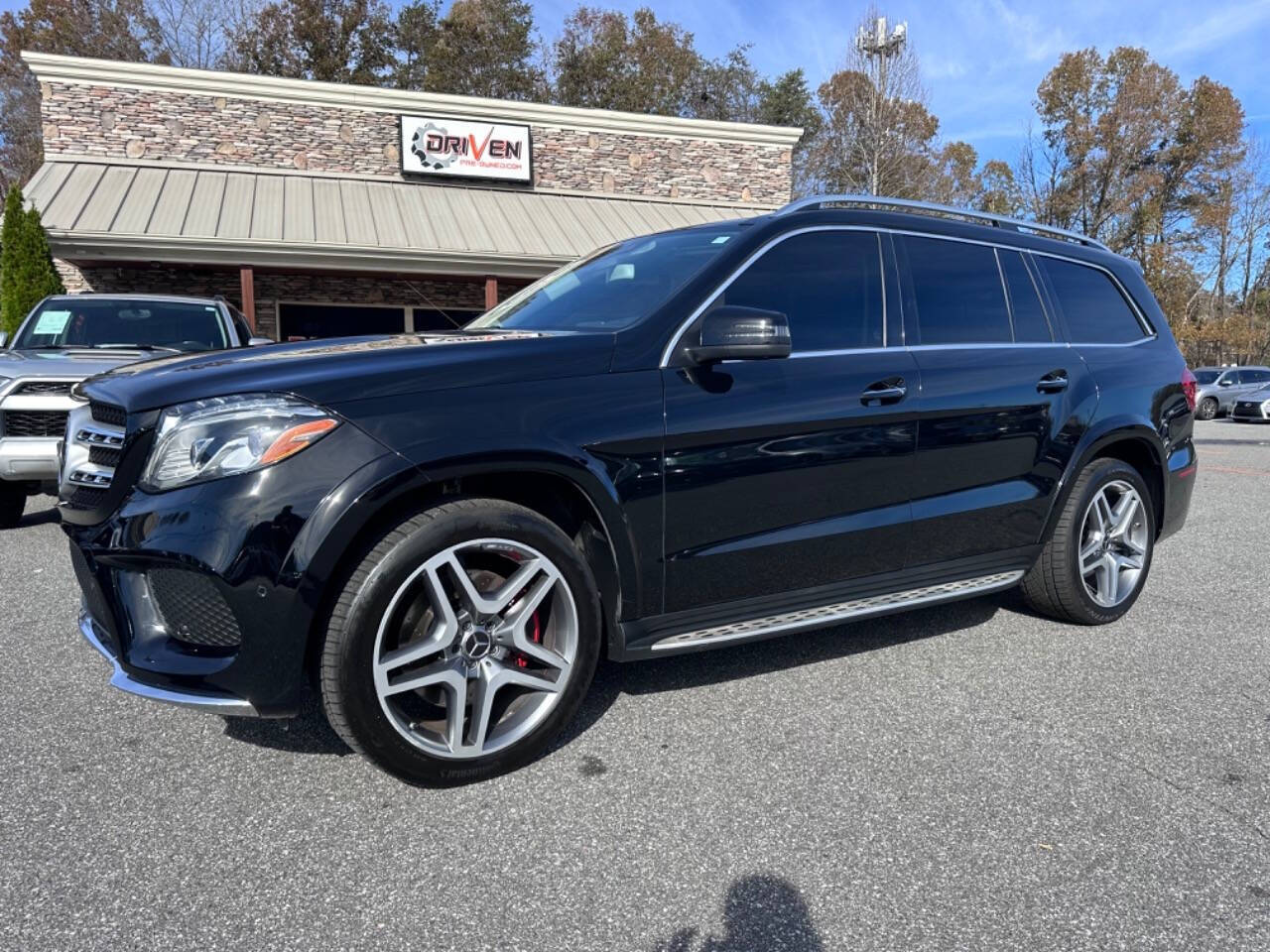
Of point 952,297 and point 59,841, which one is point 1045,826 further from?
point 59,841

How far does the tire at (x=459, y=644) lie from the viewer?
2.40m

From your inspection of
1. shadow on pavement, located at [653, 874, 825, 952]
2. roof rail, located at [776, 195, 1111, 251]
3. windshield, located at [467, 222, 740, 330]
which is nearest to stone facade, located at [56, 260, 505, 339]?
windshield, located at [467, 222, 740, 330]

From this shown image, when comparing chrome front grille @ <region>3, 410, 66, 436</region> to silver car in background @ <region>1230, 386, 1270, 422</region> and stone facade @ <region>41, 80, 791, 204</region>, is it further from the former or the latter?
silver car in background @ <region>1230, 386, 1270, 422</region>

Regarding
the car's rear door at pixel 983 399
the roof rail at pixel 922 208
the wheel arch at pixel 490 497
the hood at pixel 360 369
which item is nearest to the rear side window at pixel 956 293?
the car's rear door at pixel 983 399

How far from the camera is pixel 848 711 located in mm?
3174

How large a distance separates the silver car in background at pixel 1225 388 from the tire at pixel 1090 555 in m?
24.9

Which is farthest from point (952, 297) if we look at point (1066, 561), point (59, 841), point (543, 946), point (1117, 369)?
point (59, 841)

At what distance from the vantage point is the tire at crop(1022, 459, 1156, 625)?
3.99 metres

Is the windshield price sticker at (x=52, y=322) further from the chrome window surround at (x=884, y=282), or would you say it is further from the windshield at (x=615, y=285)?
the chrome window surround at (x=884, y=282)

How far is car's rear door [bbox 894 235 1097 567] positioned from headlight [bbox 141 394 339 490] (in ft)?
7.43

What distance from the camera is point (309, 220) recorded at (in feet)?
49.8

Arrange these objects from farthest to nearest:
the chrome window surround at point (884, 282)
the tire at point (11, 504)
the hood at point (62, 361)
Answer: the tire at point (11, 504)
the hood at point (62, 361)
the chrome window surround at point (884, 282)

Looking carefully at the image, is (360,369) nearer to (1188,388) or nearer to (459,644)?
(459,644)

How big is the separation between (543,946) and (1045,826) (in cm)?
145
